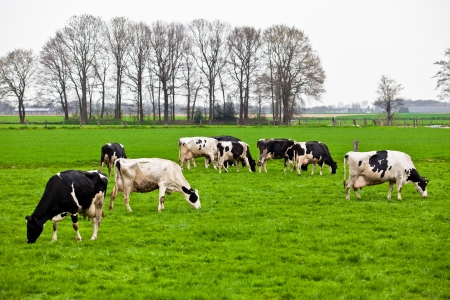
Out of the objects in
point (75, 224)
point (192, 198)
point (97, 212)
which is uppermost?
point (97, 212)

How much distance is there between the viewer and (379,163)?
664 inches

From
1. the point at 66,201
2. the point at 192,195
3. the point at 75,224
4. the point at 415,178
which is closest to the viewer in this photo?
the point at 66,201

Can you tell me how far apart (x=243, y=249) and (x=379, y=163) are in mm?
7790

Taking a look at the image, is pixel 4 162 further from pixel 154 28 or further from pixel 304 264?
pixel 154 28

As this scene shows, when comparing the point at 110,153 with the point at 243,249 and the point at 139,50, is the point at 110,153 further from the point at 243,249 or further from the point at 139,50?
the point at 139,50

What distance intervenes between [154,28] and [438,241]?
78785 millimetres

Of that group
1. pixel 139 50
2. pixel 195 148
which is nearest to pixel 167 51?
pixel 139 50

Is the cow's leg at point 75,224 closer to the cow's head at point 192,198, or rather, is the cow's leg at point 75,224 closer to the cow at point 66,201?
the cow at point 66,201

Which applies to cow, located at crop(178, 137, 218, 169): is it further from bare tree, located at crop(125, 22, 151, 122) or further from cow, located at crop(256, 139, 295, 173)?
bare tree, located at crop(125, 22, 151, 122)

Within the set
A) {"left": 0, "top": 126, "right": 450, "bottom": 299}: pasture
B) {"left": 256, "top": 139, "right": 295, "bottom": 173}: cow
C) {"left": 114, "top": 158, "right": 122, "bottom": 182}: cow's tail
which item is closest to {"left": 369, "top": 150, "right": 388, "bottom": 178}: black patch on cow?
{"left": 0, "top": 126, "right": 450, "bottom": 299}: pasture

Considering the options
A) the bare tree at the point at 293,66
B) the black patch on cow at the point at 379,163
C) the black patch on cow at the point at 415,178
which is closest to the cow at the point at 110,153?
the black patch on cow at the point at 379,163

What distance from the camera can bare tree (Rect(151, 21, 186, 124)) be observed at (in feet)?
277

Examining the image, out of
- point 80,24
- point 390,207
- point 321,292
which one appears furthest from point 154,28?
point 321,292

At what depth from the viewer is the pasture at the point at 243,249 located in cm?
850
